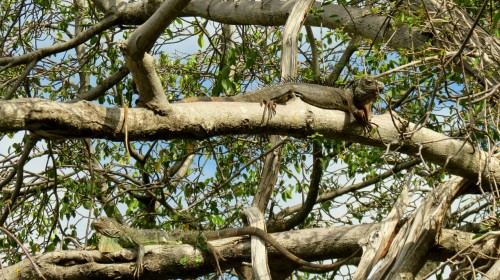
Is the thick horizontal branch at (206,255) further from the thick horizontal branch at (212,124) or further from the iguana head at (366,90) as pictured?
the thick horizontal branch at (212,124)

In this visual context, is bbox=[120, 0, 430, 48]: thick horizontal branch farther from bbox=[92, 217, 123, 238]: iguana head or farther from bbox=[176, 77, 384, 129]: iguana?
bbox=[92, 217, 123, 238]: iguana head

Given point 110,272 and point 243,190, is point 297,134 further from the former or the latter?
point 243,190

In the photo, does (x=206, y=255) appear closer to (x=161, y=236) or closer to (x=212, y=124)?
(x=161, y=236)

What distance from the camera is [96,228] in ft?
24.3

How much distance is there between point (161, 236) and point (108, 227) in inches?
19.4

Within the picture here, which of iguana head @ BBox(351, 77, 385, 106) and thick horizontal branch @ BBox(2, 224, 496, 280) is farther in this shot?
thick horizontal branch @ BBox(2, 224, 496, 280)

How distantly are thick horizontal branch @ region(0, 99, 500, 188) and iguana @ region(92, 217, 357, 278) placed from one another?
1.30 metres

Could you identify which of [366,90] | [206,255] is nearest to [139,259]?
[206,255]

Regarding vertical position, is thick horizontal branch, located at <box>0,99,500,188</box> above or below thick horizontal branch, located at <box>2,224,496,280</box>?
above

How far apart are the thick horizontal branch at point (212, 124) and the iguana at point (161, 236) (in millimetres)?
1302

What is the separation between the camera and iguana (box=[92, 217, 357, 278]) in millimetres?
6301

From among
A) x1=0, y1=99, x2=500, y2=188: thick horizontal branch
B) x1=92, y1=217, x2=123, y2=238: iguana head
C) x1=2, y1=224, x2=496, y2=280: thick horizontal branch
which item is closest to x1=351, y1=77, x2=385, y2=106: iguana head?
x1=0, y1=99, x2=500, y2=188: thick horizontal branch

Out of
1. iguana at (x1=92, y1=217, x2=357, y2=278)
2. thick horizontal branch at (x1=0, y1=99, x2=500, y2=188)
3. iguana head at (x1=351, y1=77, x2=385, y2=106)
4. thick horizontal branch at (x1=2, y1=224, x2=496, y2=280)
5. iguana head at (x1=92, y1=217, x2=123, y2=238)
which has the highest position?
iguana head at (x1=351, y1=77, x2=385, y2=106)

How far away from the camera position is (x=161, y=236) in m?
7.25
